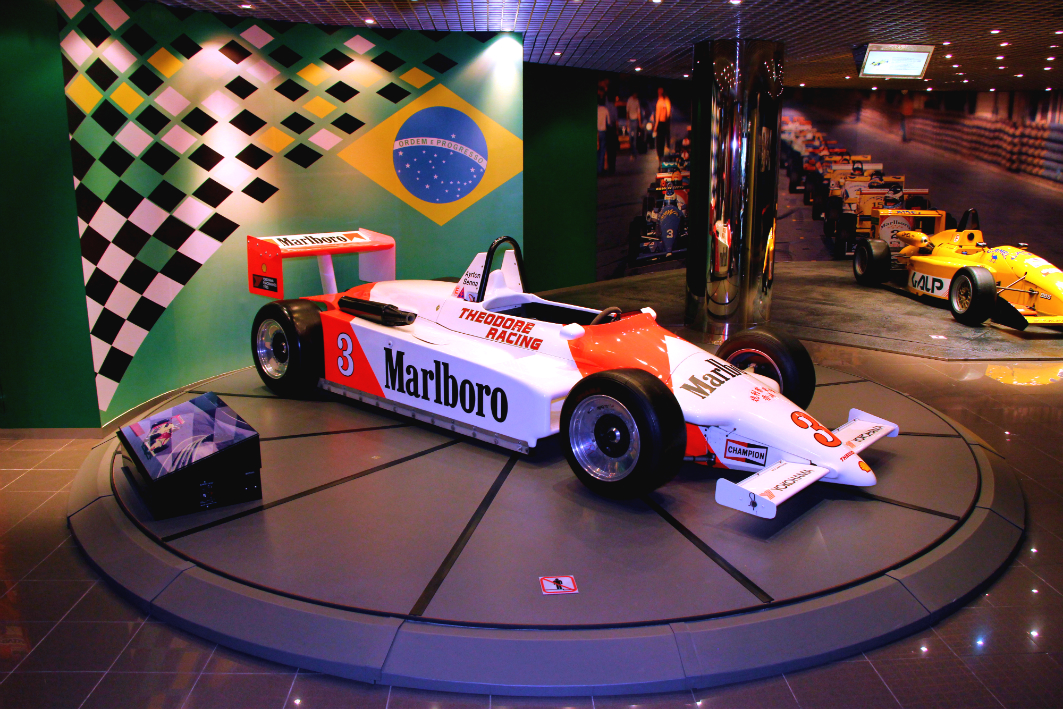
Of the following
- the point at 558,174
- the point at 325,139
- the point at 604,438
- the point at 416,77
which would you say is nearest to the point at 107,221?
the point at 325,139

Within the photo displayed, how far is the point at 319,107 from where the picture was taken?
7.07 metres

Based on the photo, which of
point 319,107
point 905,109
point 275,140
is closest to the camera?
point 275,140

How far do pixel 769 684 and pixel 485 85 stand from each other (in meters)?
6.36

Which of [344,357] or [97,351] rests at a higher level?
[97,351]

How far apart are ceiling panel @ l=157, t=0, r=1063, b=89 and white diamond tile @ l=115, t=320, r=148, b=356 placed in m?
2.62

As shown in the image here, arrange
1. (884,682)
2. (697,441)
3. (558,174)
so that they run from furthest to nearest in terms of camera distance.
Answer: (558,174)
(697,441)
(884,682)

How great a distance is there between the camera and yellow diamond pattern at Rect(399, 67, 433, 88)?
7375mm

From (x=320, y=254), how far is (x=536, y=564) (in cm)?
377

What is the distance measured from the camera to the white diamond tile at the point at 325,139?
7094mm

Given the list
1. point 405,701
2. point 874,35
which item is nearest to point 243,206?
point 405,701

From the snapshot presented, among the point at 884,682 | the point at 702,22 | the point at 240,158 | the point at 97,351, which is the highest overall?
the point at 702,22

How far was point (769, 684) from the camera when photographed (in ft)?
9.64

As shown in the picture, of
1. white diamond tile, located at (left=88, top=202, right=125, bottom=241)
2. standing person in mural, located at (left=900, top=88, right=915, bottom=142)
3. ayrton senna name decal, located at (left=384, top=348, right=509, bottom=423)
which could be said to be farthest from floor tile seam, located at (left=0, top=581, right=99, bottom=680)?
standing person in mural, located at (left=900, top=88, right=915, bottom=142)

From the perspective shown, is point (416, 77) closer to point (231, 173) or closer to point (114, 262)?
point (231, 173)
